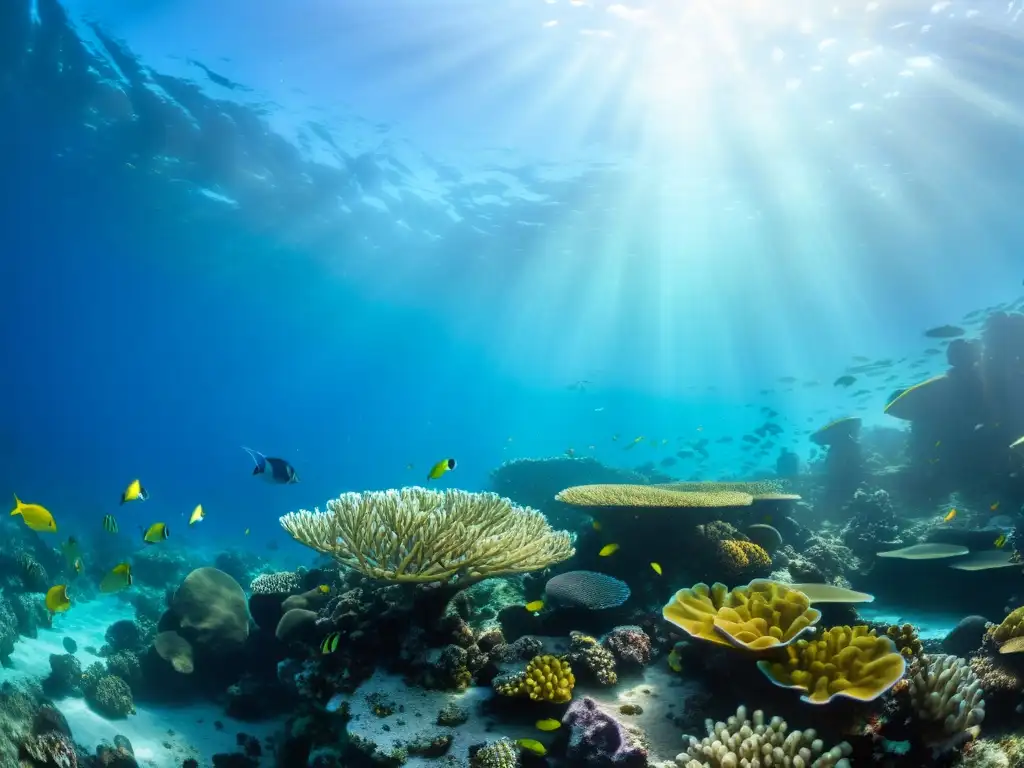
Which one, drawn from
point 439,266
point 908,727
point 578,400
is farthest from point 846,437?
point 578,400

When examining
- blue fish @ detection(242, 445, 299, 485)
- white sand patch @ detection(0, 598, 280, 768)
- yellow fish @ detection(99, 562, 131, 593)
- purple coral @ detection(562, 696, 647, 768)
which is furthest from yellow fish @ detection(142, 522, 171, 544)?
purple coral @ detection(562, 696, 647, 768)

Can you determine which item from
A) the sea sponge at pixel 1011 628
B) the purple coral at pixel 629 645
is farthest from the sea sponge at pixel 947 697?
the purple coral at pixel 629 645

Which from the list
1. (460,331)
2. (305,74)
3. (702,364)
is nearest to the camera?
(305,74)

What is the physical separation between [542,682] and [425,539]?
1.72m

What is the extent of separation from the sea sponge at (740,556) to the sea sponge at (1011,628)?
2.55 meters

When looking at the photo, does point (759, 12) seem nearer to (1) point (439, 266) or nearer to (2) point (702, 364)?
(1) point (439, 266)

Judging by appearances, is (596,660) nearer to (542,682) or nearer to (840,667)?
(542,682)

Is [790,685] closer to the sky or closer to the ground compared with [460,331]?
closer to the ground

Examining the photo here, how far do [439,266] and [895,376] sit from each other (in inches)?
1529

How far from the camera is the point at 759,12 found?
54.1 feet

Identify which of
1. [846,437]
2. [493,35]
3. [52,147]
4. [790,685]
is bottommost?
[790,685]

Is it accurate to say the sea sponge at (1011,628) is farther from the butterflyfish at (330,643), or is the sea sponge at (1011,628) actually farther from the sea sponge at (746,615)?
the butterflyfish at (330,643)

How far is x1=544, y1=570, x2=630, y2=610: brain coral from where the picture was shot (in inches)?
248

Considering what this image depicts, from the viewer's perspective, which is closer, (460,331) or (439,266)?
(439,266)
